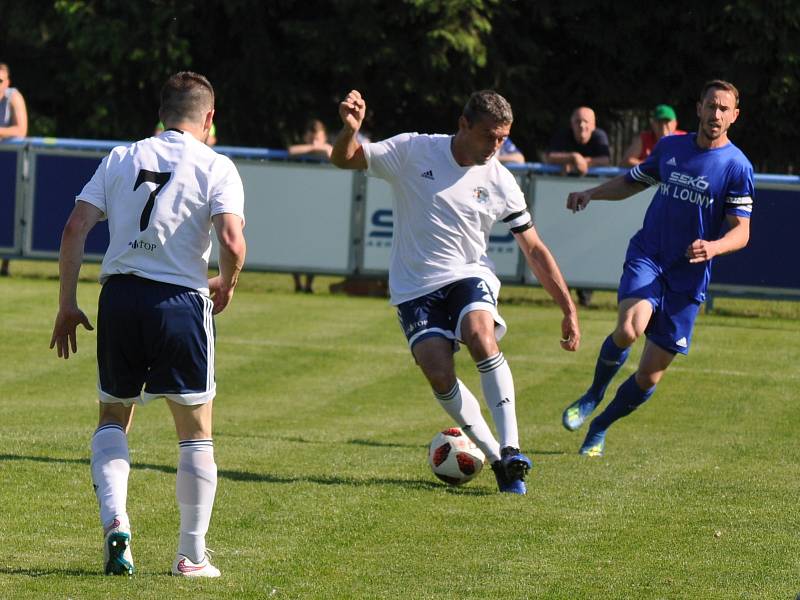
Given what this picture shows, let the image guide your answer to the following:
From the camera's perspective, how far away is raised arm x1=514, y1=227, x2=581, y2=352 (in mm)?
8344

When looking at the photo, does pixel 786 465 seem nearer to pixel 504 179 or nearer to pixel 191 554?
pixel 504 179

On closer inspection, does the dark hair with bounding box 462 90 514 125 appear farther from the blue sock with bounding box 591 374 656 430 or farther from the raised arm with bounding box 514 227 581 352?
the blue sock with bounding box 591 374 656 430

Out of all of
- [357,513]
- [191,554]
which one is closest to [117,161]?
[191,554]

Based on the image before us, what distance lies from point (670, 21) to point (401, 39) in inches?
165

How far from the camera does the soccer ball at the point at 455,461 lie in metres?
8.47

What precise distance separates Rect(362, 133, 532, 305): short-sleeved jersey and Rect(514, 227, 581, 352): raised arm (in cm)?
9

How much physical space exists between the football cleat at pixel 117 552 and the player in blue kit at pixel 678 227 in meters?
4.25

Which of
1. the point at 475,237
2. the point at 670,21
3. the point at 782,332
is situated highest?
the point at 670,21

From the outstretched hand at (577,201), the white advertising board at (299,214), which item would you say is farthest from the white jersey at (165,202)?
the white advertising board at (299,214)

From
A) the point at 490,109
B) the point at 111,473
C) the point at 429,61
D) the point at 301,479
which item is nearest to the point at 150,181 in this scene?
the point at 111,473

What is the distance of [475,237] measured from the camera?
856 centimetres

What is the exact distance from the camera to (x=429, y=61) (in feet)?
76.7

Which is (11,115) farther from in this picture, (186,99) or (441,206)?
(186,99)

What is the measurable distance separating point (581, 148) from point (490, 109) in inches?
379
